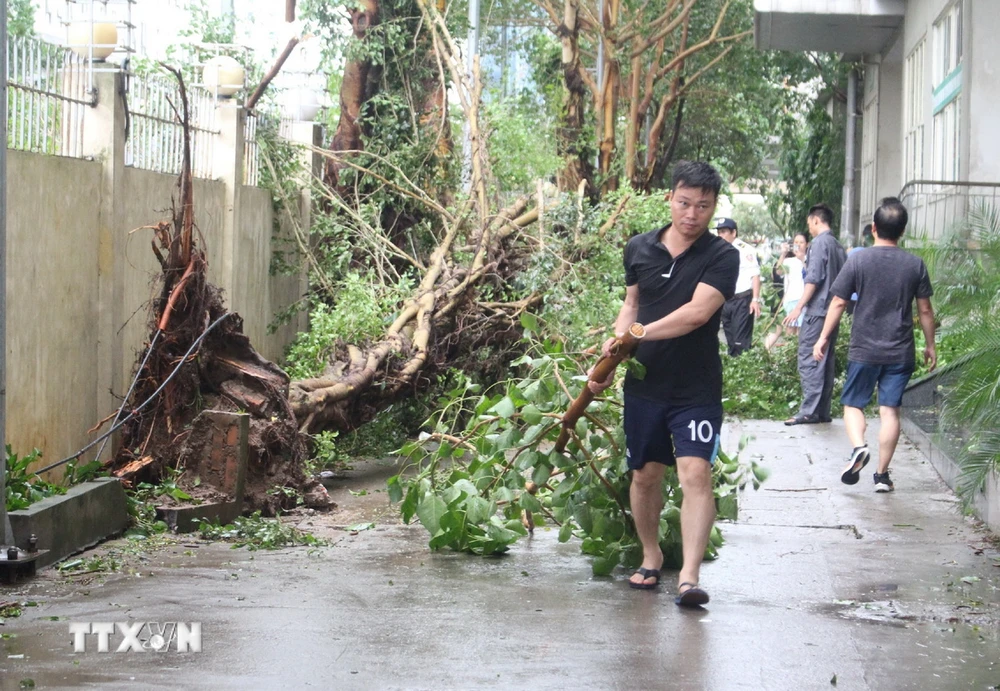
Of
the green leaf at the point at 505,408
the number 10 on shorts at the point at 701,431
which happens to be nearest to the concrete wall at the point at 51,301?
the green leaf at the point at 505,408

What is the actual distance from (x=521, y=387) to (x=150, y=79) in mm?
4388

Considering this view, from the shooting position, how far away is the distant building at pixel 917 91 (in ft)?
41.3

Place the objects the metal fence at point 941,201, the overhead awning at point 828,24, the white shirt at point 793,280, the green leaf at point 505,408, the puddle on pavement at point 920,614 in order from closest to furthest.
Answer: the puddle on pavement at point 920,614 → the green leaf at point 505,408 → the metal fence at point 941,201 → the white shirt at point 793,280 → the overhead awning at point 828,24

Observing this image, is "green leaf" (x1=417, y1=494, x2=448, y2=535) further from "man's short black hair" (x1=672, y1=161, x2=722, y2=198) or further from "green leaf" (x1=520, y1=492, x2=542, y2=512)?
"man's short black hair" (x1=672, y1=161, x2=722, y2=198)

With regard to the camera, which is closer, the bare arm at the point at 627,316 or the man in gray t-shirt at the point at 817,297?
the bare arm at the point at 627,316

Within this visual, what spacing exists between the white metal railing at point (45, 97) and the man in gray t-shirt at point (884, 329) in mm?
5526

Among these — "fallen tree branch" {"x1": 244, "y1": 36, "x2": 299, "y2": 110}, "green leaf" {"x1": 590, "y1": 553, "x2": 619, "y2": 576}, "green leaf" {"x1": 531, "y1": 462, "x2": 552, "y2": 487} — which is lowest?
"green leaf" {"x1": 590, "y1": 553, "x2": 619, "y2": 576}

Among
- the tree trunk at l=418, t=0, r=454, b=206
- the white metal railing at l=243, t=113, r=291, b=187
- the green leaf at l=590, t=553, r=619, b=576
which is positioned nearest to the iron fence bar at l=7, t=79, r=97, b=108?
the white metal railing at l=243, t=113, r=291, b=187

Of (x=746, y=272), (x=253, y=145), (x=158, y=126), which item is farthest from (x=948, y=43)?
(x=158, y=126)

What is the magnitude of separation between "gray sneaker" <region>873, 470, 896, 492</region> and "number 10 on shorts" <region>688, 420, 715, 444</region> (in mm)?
3672

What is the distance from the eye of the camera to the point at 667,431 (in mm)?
5750

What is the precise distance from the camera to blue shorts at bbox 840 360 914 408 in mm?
8711

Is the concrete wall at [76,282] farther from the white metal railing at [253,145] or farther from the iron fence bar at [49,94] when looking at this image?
the white metal railing at [253,145]

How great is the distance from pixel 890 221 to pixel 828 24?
10.9m
